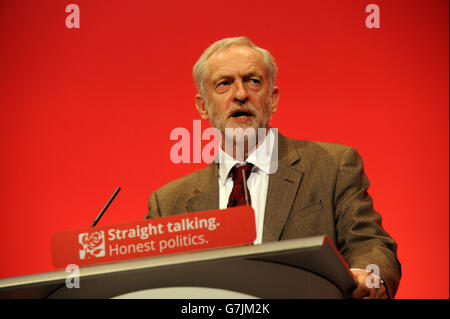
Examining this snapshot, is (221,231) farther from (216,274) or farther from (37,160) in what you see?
(37,160)

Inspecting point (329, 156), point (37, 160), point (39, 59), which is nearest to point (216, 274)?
point (329, 156)

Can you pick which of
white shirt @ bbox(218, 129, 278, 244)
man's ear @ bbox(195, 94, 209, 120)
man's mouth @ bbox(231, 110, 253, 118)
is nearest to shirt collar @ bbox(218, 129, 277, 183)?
white shirt @ bbox(218, 129, 278, 244)

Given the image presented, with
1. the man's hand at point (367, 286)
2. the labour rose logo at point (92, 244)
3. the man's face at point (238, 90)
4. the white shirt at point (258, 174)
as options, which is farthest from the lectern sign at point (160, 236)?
the man's face at point (238, 90)

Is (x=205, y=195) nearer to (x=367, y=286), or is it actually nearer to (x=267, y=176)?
(x=267, y=176)

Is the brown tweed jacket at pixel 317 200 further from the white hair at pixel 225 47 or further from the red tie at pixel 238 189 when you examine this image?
the white hair at pixel 225 47

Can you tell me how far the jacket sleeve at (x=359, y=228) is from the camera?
55.2 inches

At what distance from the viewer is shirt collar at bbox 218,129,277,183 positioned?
1.94 metres

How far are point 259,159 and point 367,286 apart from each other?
0.85 m

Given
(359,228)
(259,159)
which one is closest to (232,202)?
(259,159)

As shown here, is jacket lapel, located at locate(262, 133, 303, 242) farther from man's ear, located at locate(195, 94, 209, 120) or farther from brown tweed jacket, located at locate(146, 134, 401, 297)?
man's ear, located at locate(195, 94, 209, 120)

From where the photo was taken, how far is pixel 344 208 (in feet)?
5.68

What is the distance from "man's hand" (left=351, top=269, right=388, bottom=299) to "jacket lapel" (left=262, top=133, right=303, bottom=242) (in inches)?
19.6

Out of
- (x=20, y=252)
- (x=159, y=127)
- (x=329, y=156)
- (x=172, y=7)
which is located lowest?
(x=20, y=252)

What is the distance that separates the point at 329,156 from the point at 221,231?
3.12ft
